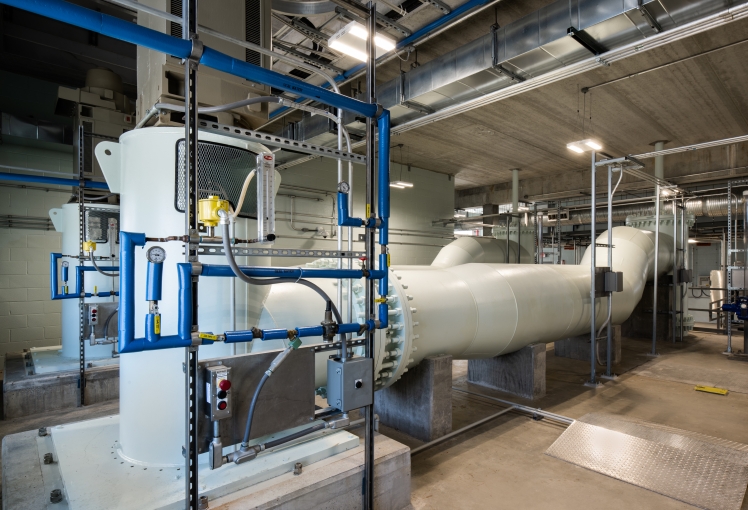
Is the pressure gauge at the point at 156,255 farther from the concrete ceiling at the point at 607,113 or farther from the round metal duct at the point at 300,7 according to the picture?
the concrete ceiling at the point at 607,113

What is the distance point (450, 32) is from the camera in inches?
176

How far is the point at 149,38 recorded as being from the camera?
1.24 metres

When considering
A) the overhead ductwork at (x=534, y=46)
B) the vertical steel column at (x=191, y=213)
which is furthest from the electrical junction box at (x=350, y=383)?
the overhead ductwork at (x=534, y=46)

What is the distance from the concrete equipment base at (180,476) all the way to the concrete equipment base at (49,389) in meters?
1.89

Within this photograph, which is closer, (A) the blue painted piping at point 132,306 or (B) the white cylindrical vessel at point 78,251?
(A) the blue painted piping at point 132,306

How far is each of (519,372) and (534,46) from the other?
2851 millimetres

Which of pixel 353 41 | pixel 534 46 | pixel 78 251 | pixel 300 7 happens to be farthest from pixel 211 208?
pixel 78 251

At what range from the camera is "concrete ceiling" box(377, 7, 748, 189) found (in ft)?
14.8

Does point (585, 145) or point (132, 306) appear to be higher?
point (585, 145)

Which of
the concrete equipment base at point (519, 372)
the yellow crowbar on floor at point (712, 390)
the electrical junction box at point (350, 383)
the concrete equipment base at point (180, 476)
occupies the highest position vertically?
the electrical junction box at point (350, 383)

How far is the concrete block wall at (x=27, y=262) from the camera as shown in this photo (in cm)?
552

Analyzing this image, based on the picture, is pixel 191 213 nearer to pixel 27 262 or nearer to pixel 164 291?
pixel 164 291

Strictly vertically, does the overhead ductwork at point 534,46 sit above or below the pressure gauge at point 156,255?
above

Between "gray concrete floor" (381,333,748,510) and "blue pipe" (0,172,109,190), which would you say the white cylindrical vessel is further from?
"gray concrete floor" (381,333,748,510)
